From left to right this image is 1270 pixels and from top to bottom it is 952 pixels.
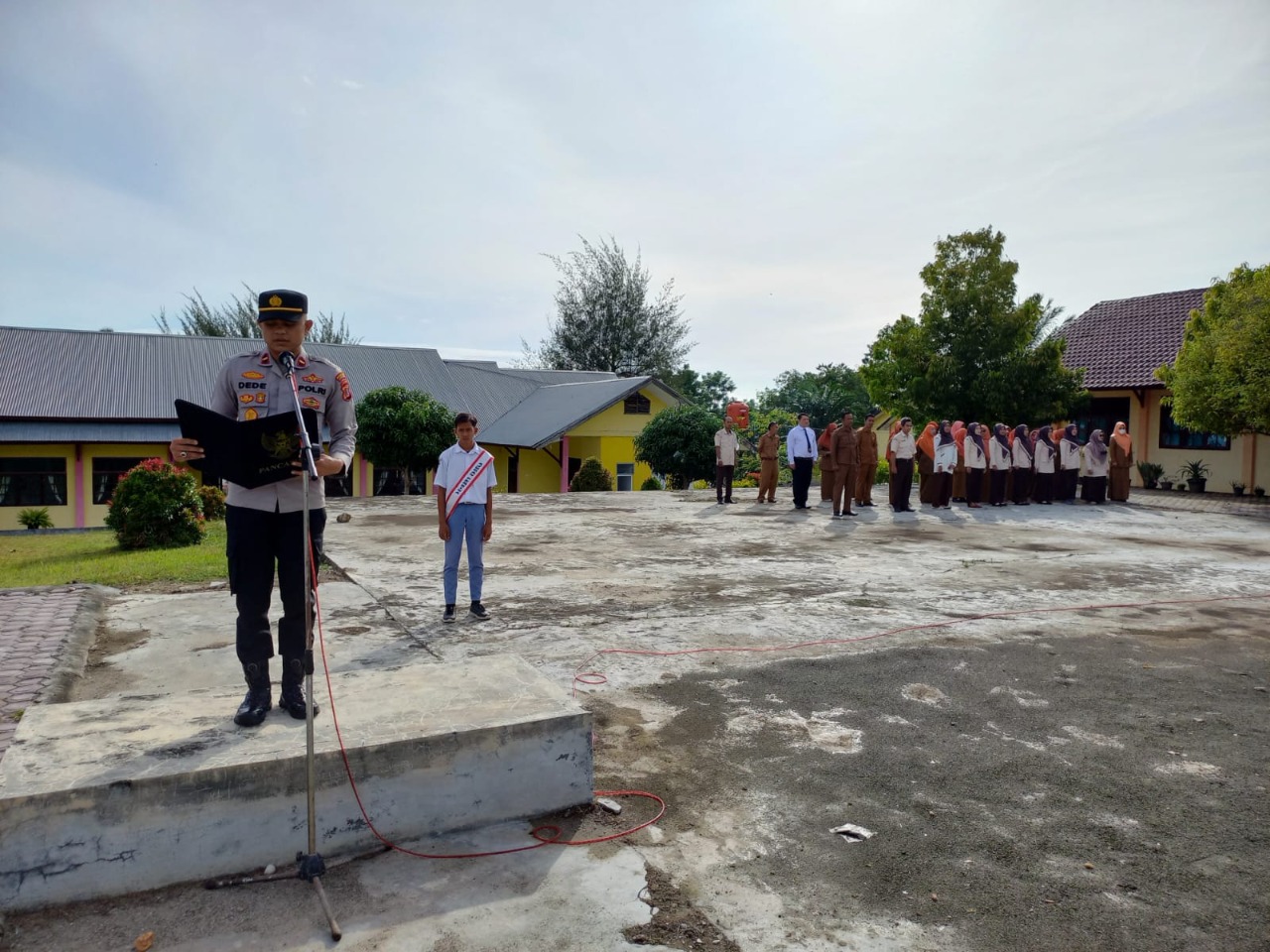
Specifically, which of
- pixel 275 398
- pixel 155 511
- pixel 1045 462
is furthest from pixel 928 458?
pixel 275 398

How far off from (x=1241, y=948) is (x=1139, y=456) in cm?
2539

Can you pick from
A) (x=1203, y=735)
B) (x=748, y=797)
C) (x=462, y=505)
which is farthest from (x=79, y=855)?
(x=1203, y=735)

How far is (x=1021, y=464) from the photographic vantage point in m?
18.5

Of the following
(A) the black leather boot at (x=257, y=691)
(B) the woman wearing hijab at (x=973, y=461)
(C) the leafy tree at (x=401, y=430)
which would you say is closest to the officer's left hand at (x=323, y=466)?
(A) the black leather boot at (x=257, y=691)

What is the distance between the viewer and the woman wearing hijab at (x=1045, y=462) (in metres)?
18.8

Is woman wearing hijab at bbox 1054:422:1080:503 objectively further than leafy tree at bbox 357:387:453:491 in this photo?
No

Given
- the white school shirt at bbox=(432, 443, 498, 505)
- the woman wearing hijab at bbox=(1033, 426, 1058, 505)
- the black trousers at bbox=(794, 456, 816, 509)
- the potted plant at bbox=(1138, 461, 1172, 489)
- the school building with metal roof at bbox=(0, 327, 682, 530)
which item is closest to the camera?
the white school shirt at bbox=(432, 443, 498, 505)

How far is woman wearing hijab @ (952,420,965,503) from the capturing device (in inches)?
707

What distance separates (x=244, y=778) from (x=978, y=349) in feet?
81.0

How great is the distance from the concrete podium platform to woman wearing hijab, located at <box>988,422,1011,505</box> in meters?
15.7

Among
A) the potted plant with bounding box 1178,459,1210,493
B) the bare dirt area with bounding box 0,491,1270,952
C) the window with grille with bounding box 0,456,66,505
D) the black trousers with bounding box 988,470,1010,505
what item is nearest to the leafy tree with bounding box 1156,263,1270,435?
the potted plant with bounding box 1178,459,1210,493

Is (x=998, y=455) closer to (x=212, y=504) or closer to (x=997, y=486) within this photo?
(x=997, y=486)

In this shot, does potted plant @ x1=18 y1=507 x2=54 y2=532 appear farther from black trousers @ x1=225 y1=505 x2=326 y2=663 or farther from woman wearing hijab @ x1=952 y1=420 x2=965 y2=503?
black trousers @ x1=225 y1=505 x2=326 y2=663

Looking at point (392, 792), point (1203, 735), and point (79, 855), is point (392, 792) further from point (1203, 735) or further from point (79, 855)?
point (1203, 735)
